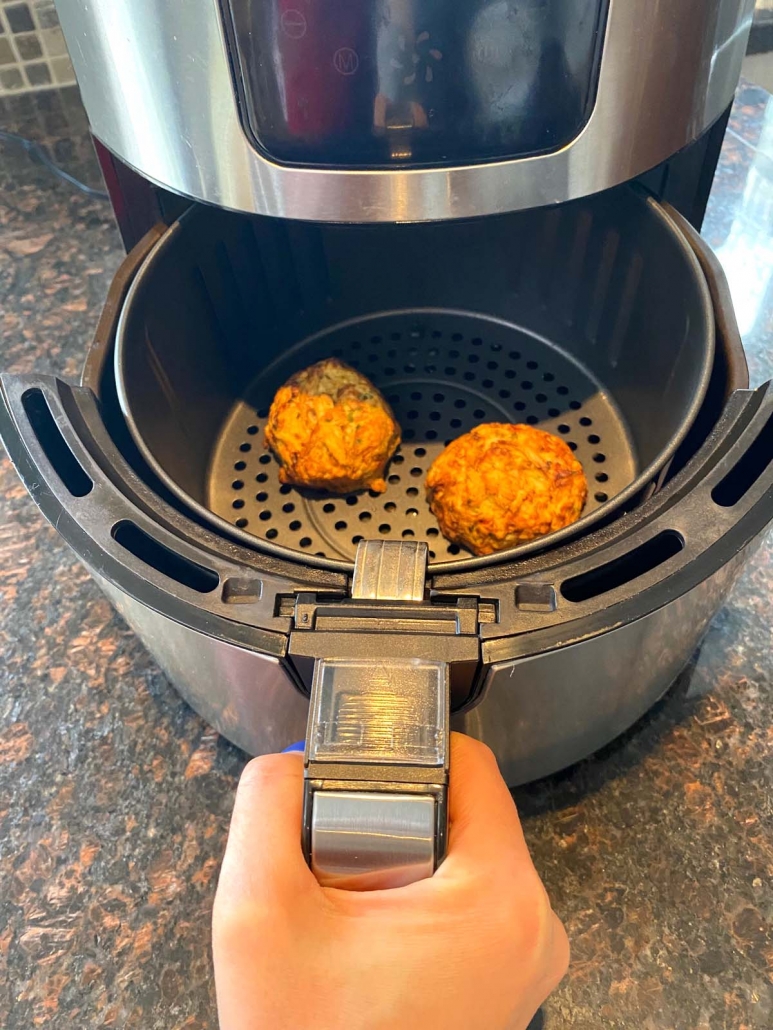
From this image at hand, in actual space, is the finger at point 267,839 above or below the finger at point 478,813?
above

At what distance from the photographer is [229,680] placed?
397 millimetres

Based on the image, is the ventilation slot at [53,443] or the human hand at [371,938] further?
the ventilation slot at [53,443]

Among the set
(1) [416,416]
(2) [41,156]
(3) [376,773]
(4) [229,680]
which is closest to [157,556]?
(4) [229,680]

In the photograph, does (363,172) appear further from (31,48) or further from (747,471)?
(31,48)

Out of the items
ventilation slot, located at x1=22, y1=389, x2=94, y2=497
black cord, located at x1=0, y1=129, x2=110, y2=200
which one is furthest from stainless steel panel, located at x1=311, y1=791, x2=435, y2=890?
black cord, located at x1=0, y1=129, x2=110, y2=200

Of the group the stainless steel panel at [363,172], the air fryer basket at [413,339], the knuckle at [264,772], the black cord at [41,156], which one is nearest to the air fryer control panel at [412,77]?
the stainless steel panel at [363,172]

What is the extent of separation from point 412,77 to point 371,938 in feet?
1.25

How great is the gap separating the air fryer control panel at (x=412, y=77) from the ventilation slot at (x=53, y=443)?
0.65 feet

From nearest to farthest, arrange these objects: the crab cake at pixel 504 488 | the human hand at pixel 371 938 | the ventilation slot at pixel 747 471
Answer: the human hand at pixel 371 938
the ventilation slot at pixel 747 471
the crab cake at pixel 504 488

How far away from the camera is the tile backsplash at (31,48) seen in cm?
84

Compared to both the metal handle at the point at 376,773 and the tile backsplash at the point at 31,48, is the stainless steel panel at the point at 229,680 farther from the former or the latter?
the tile backsplash at the point at 31,48

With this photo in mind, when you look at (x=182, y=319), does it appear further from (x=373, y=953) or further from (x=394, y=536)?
(x=373, y=953)

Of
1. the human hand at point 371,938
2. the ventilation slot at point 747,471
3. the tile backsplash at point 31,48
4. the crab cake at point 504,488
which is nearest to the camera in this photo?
the human hand at point 371,938

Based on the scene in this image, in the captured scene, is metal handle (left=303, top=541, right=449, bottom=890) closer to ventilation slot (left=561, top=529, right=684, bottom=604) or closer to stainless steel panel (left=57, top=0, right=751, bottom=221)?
ventilation slot (left=561, top=529, right=684, bottom=604)
